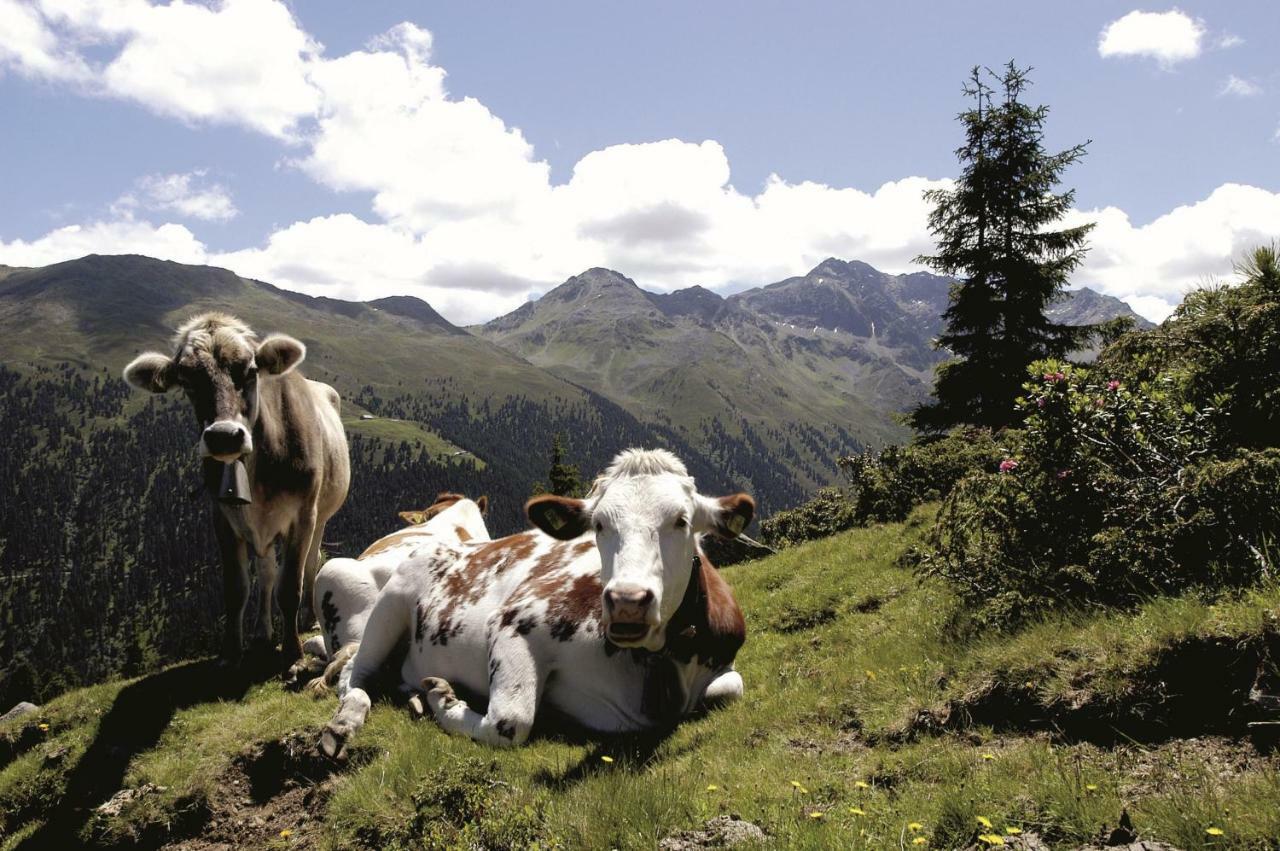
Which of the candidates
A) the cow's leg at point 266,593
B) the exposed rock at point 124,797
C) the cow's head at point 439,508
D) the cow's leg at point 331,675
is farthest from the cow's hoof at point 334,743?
the cow's head at point 439,508

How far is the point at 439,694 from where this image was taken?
22.9ft

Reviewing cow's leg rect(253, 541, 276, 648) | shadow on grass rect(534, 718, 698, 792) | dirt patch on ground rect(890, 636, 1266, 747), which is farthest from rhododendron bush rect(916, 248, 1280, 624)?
cow's leg rect(253, 541, 276, 648)

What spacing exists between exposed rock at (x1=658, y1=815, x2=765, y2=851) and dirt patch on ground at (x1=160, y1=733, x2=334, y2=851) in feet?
10.9

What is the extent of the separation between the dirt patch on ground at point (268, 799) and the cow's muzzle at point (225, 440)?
117 inches

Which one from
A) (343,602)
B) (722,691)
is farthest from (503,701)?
(343,602)

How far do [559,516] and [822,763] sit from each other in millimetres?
2902

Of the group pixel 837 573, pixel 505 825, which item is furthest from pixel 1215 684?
pixel 837 573

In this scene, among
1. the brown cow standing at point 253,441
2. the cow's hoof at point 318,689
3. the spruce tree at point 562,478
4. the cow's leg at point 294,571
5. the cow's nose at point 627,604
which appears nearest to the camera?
the cow's nose at point 627,604

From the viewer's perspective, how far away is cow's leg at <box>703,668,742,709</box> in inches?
265

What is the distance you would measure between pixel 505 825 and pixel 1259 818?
388 centimetres

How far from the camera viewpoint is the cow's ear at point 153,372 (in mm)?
8021

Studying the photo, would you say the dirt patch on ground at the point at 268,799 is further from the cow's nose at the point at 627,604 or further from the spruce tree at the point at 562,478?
the spruce tree at the point at 562,478

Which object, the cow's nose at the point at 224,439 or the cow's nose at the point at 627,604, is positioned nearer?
the cow's nose at the point at 627,604

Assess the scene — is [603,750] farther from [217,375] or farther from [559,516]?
[217,375]
